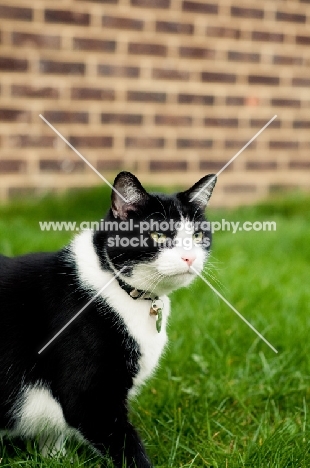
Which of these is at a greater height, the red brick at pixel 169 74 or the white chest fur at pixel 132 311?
the red brick at pixel 169 74

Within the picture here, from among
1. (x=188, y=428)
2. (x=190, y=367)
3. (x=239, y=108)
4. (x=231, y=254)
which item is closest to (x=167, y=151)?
(x=239, y=108)

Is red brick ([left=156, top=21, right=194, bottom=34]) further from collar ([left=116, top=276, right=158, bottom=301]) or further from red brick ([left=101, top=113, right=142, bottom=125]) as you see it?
collar ([left=116, top=276, right=158, bottom=301])

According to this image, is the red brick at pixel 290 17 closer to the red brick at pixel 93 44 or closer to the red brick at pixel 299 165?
the red brick at pixel 299 165

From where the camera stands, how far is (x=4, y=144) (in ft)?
13.3

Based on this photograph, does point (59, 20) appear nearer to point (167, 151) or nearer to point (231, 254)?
point (167, 151)

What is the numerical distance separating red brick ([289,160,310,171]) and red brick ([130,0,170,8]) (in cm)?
157

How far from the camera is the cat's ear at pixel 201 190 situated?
1919 mm

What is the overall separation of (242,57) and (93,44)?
1164 millimetres

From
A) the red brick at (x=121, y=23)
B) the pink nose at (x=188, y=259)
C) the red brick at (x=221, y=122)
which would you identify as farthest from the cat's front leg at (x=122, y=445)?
the red brick at (x=221, y=122)

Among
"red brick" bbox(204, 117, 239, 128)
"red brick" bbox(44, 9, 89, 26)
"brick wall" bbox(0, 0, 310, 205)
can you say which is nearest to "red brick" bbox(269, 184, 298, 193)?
"brick wall" bbox(0, 0, 310, 205)

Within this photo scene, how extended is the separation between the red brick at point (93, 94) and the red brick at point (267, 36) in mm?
1212

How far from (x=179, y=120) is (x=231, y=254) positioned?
4.10 ft

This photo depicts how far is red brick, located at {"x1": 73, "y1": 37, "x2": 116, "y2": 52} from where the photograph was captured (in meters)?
4.12

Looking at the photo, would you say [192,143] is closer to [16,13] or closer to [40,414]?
[16,13]
